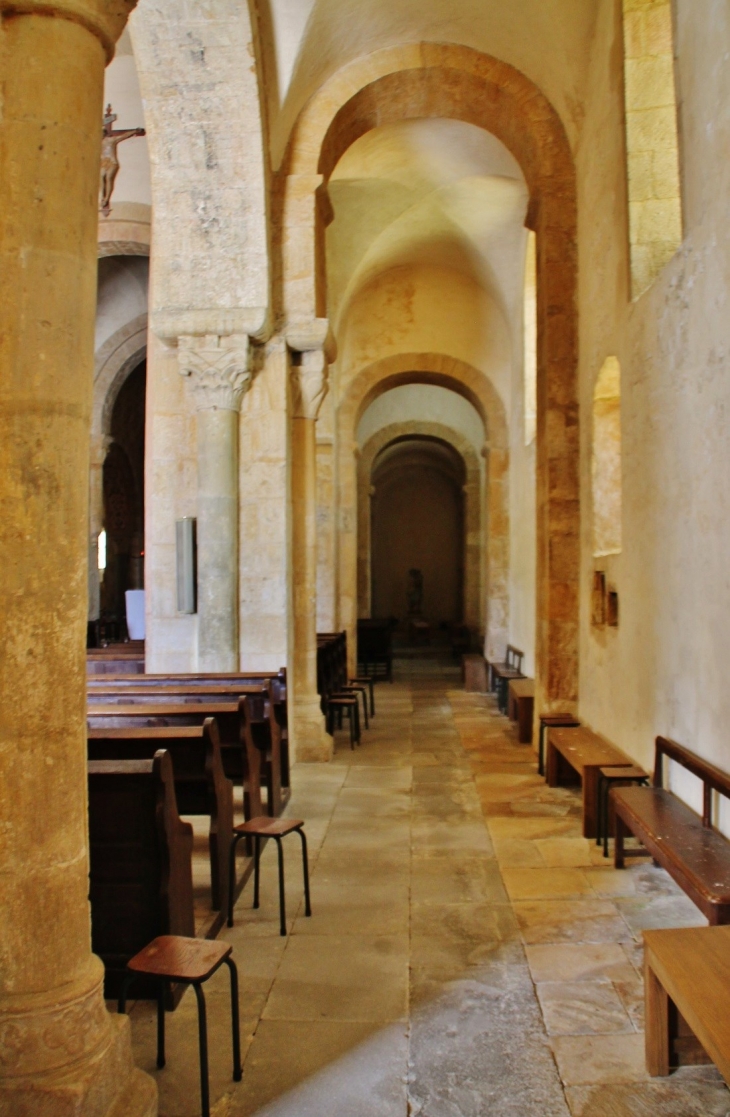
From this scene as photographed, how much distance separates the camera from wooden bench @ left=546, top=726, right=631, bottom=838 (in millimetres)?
5691

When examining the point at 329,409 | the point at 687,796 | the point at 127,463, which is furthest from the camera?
the point at 127,463

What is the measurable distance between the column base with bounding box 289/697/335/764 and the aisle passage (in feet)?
5.29

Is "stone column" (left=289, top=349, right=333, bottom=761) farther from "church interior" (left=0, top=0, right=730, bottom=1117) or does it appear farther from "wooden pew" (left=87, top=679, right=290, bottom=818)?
"wooden pew" (left=87, top=679, right=290, bottom=818)

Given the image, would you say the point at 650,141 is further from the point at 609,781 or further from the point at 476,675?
the point at 476,675

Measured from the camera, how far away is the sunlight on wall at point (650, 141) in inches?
232

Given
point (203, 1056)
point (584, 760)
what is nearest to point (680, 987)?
point (203, 1056)

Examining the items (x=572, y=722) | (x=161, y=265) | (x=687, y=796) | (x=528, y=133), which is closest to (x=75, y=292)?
(x=687, y=796)

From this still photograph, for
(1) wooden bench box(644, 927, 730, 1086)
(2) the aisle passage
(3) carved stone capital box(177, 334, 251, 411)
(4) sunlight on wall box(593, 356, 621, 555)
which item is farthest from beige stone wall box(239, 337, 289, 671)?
(1) wooden bench box(644, 927, 730, 1086)

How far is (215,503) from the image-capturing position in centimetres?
742

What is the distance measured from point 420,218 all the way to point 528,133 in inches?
146

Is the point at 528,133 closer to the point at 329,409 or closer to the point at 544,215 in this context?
the point at 544,215

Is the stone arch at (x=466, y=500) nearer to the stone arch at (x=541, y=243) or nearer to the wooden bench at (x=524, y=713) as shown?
the wooden bench at (x=524, y=713)

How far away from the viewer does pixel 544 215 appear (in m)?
7.89

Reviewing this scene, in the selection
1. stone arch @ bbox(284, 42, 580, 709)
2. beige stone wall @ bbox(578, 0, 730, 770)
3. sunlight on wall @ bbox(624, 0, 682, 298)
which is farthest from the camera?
stone arch @ bbox(284, 42, 580, 709)
